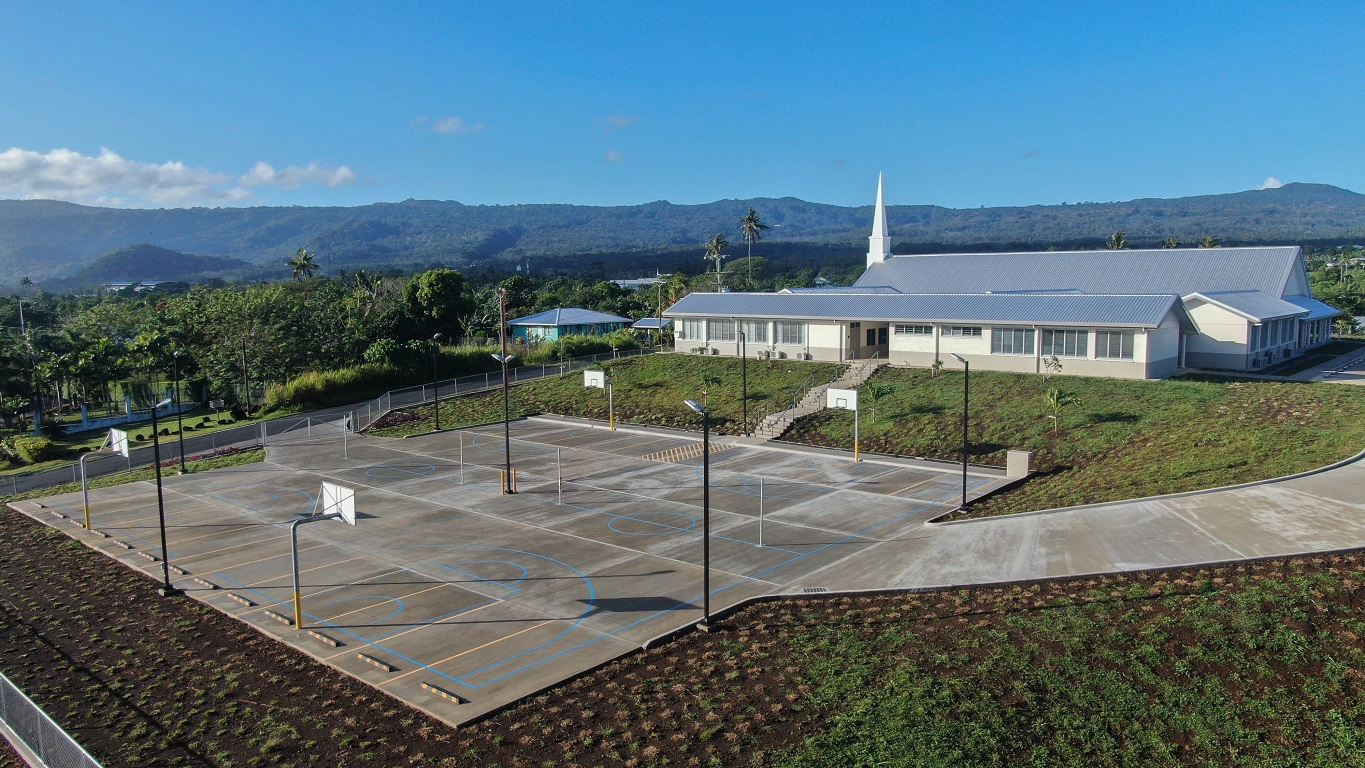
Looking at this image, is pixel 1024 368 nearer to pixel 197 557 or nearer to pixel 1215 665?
pixel 1215 665

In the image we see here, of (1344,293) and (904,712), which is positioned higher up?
(1344,293)

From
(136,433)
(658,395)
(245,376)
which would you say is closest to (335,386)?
(245,376)

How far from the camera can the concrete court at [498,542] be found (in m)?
19.1

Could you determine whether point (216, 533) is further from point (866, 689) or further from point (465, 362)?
point (465, 362)

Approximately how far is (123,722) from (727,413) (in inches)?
1418

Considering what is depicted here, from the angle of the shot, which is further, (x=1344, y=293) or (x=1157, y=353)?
(x=1344, y=293)

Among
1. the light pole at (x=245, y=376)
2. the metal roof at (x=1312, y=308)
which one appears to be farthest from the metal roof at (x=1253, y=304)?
the light pole at (x=245, y=376)

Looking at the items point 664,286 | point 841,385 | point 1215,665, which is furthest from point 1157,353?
point 664,286

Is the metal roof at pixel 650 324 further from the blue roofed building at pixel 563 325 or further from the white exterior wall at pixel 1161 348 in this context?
the white exterior wall at pixel 1161 348

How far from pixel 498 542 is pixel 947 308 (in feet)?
113

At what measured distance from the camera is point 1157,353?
44.0m

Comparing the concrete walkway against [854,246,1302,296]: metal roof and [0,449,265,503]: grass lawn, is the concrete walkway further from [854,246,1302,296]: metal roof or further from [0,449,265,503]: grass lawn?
[0,449,265,503]: grass lawn

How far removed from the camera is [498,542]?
27500 millimetres

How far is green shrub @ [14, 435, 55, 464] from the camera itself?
48406 mm
